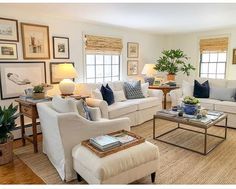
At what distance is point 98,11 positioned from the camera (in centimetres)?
363

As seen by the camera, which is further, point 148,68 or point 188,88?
point 148,68

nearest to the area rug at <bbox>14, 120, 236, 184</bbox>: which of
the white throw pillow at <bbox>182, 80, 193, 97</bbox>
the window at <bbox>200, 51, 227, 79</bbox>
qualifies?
the white throw pillow at <bbox>182, 80, 193, 97</bbox>

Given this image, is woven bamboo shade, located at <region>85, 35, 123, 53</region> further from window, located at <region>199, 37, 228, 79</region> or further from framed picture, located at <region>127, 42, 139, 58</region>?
window, located at <region>199, 37, 228, 79</region>

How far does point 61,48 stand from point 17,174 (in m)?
2.63

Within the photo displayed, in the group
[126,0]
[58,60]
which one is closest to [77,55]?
[58,60]

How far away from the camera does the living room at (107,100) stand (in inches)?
89.8

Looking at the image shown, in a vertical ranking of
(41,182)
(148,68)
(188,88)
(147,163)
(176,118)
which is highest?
(148,68)

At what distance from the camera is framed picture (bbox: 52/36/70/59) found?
4195 millimetres

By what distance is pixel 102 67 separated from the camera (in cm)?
533

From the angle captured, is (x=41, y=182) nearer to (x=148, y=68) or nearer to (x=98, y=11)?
(x=98, y=11)

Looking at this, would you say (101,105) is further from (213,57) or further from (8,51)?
(213,57)

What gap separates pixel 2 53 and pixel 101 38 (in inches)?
89.9

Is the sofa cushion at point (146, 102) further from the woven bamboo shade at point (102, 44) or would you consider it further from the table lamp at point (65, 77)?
the woven bamboo shade at point (102, 44)

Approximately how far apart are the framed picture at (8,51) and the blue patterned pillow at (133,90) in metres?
2.31
